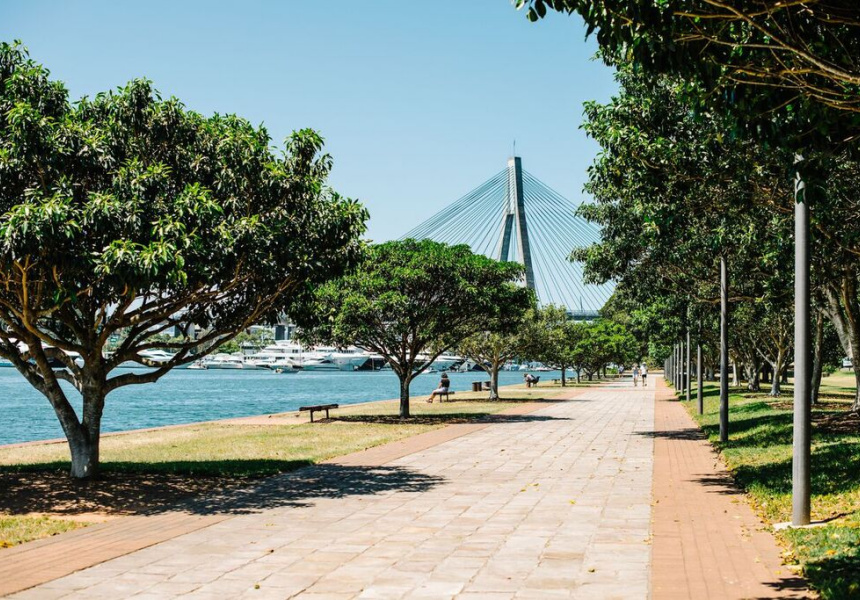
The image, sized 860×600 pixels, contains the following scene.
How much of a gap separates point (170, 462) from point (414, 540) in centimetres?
934

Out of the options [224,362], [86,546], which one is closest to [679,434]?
[86,546]

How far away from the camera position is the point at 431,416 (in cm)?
3078

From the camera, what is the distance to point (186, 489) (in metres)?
13.1

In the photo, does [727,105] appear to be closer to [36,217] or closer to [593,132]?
[593,132]

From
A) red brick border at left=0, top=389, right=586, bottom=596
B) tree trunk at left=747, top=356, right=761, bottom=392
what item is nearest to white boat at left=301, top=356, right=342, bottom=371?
tree trunk at left=747, top=356, right=761, bottom=392

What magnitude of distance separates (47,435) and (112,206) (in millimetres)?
21541

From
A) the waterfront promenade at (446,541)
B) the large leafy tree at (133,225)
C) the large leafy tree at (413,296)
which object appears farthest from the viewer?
the large leafy tree at (413,296)

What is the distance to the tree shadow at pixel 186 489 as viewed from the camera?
11.5m

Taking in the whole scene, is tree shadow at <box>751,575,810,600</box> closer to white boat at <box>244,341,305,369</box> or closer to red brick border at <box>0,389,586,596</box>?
red brick border at <box>0,389,586,596</box>

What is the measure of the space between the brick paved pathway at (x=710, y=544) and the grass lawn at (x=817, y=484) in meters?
0.22

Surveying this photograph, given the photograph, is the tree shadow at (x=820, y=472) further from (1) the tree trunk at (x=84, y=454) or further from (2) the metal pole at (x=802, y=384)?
(1) the tree trunk at (x=84, y=454)

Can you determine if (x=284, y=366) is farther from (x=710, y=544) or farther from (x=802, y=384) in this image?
(x=710, y=544)

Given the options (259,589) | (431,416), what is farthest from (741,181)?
(431,416)

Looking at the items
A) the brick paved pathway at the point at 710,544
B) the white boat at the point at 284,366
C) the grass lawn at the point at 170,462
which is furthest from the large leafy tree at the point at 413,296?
the white boat at the point at 284,366
